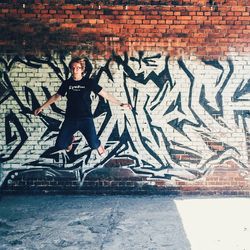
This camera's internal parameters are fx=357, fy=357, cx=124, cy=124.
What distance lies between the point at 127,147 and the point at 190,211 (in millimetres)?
1507

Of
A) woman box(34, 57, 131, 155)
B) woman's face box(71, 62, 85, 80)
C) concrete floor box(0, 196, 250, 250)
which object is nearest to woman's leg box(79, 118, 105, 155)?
woman box(34, 57, 131, 155)

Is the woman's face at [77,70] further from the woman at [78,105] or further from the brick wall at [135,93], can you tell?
the brick wall at [135,93]

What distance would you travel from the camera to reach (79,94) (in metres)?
6.05

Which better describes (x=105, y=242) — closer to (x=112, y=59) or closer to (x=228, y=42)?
(x=112, y=59)

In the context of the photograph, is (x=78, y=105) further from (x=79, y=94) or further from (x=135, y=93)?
(x=135, y=93)

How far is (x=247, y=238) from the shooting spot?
4.47 metres

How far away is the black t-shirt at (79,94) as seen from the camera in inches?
238

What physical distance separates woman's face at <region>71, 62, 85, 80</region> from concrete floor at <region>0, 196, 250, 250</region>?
6.74 ft

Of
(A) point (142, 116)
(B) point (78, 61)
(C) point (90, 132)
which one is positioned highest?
(B) point (78, 61)

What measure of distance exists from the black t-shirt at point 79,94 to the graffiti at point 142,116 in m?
0.11

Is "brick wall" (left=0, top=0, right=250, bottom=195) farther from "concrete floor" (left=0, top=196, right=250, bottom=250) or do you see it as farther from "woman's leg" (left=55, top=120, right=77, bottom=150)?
"concrete floor" (left=0, top=196, right=250, bottom=250)

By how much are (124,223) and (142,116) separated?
1903mm

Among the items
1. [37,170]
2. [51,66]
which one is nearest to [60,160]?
[37,170]

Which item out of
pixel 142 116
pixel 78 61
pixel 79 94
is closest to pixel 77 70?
pixel 78 61
